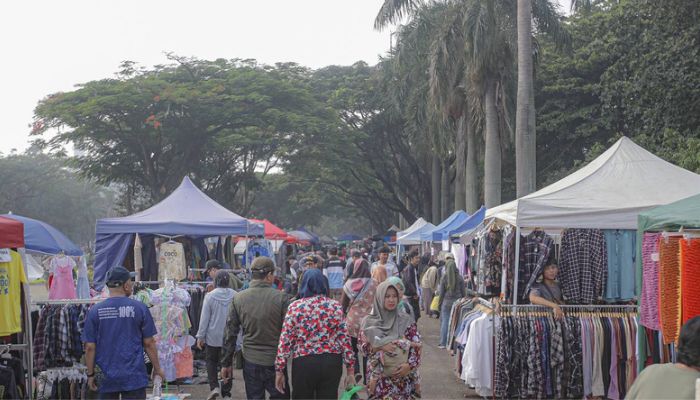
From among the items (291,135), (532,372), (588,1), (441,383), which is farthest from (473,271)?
(291,135)

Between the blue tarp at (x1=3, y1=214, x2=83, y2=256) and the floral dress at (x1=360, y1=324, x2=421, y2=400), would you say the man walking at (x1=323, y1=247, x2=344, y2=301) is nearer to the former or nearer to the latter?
the blue tarp at (x1=3, y1=214, x2=83, y2=256)

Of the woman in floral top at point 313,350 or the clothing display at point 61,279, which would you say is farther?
the clothing display at point 61,279

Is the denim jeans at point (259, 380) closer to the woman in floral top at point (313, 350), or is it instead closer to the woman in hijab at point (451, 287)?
the woman in floral top at point (313, 350)

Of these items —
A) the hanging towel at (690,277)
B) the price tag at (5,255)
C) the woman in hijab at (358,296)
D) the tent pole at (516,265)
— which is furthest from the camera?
the woman in hijab at (358,296)

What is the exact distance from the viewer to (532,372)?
9.70 meters

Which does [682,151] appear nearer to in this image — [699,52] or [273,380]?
[699,52]

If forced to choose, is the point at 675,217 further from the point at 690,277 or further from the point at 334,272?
the point at 334,272

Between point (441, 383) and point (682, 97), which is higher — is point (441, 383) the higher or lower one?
the lower one

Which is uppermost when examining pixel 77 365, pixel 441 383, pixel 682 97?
pixel 682 97

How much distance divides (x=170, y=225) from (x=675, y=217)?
9054mm

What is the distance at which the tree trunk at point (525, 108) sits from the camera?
54.2ft

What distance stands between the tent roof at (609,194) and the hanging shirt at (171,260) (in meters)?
6.34

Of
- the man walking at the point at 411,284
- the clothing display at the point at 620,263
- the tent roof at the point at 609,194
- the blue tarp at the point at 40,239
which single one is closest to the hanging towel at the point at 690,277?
the tent roof at the point at 609,194

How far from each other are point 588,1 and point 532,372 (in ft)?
41.9
